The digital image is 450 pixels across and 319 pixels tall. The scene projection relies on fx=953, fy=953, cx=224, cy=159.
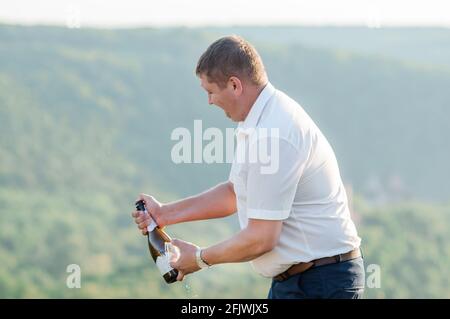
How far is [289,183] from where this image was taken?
397 centimetres

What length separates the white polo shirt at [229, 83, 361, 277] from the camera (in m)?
3.94

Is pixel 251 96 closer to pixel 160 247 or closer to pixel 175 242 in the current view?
pixel 175 242

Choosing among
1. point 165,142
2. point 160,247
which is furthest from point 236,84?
point 165,142

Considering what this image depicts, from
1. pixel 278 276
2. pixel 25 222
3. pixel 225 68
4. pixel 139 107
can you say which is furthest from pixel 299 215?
pixel 139 107

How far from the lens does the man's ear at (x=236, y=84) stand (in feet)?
13.3

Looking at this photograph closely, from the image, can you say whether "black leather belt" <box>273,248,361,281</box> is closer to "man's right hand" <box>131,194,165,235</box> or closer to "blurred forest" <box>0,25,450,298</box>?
"man's right hand" <box>131,194,165,235</box>

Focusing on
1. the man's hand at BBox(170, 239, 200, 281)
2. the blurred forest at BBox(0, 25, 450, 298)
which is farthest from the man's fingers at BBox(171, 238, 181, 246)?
the blurred forest at BBox(0, 25, 450, 298)

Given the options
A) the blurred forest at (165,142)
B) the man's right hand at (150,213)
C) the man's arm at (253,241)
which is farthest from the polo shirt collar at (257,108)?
the blurred forest at (165,142)

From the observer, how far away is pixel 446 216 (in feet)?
112

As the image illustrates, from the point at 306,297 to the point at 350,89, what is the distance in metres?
36.3

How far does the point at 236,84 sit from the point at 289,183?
483mm

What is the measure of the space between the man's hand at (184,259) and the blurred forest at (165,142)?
2223cm

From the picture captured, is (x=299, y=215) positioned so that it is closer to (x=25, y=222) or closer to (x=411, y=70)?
(x=25, y=222)

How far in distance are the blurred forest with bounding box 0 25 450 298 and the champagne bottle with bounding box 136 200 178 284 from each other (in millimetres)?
21820
